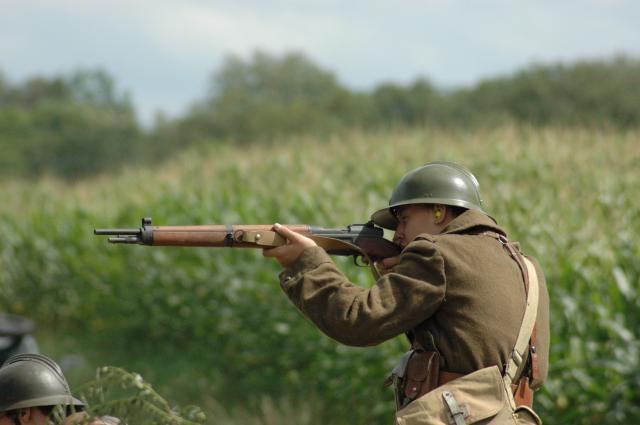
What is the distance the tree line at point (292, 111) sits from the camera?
28.6 metres

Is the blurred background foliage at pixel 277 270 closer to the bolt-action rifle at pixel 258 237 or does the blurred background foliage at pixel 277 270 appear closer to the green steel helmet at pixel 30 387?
the bolt-action rifle at pixel 258 237

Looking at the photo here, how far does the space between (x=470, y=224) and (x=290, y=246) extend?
0.71m

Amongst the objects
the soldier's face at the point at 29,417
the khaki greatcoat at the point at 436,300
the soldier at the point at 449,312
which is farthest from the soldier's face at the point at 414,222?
the soldier's face at the point at 29,417

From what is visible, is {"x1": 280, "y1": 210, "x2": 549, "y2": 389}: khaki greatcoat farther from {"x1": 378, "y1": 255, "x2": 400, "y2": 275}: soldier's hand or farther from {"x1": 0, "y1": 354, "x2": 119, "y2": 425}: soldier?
{"x1": 0, "y1": 354, "x2": 119, "y2": 425}: soldier

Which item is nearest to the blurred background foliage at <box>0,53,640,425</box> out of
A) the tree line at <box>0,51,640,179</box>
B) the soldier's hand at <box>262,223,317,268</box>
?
the tree line at <box>0,51,640,179</box>

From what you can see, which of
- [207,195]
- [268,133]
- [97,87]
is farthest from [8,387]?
[97,87]

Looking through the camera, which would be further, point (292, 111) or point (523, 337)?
point (292, 111)

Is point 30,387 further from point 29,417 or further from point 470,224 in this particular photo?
point 470,224

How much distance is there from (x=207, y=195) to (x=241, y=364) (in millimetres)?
3259

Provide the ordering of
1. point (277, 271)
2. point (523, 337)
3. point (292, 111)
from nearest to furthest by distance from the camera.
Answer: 1. point (523, 337)
2. point (277, 271)
3. point (292, 111)

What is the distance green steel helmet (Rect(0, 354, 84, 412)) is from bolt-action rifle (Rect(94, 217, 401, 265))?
65cm

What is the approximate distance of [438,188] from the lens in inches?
145

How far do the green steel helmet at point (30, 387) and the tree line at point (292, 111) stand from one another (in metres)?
20.3

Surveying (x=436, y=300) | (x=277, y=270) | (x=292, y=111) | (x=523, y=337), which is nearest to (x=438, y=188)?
(x=436, y=300)
